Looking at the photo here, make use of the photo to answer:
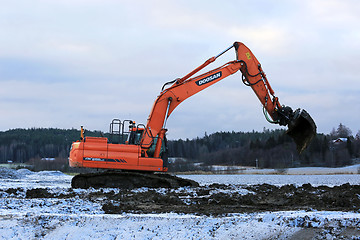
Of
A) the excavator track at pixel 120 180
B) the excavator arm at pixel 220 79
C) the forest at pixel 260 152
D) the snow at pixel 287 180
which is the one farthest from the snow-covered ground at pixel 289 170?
the excavator track at pixel 120 180

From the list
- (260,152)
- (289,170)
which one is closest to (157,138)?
(289,170)

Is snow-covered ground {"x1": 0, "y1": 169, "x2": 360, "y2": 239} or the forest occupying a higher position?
the forest

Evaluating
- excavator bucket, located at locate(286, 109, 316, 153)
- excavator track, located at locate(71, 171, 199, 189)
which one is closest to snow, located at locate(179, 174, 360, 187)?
excavator bucket, located at locate(286, 109, 316, 153)

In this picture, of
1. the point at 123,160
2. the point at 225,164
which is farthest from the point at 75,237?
the point at 225,164

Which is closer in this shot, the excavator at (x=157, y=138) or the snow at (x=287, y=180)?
the excavator at (x=157, y=138)

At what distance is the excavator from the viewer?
17.3 meters

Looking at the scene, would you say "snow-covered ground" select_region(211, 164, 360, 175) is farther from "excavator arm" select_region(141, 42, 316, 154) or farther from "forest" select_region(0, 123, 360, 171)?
"excavator arm" select_region(141, 42, 316, 154)

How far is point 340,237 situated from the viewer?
22.8 feet

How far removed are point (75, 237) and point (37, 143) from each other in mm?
88446

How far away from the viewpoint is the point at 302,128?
1809 centimetres

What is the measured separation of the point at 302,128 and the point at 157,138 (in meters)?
5.34

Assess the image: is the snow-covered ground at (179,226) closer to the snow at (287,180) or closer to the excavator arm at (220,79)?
the excavator arm at (220,79)

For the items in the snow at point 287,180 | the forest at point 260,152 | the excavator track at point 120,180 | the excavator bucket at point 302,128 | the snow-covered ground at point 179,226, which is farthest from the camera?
the forest at point 260,152

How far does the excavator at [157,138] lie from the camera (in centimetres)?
1733
